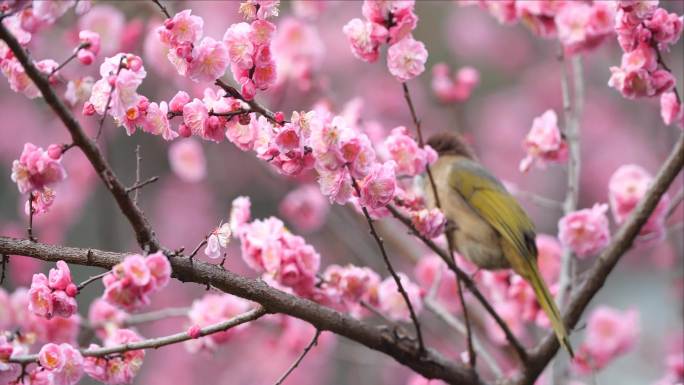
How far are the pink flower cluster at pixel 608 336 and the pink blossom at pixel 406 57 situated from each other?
5.38 ft

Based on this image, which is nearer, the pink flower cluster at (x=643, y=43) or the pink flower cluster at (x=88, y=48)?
the pink flower cluster at (x=88, y=48)

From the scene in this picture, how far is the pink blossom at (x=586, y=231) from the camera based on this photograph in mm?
2725

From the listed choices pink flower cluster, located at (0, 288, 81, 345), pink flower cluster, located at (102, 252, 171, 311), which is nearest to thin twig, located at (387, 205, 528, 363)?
pink flower cluster, located at (102, 252, 171, 311)

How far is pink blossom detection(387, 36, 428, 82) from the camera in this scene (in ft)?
6.84

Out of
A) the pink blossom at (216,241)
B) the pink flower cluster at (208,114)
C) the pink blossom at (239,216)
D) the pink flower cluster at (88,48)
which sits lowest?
the pink blossom at (239,216)

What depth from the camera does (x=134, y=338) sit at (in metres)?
2.07

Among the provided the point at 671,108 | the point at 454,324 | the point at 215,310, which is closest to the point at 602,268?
the point at 671,108

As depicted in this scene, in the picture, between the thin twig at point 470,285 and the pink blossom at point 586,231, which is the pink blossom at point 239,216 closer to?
the thin twig at point 470,285

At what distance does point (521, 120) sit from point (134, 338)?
556 cm

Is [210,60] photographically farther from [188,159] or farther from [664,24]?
[188,159]

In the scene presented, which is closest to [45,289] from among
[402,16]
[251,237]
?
[251,237]

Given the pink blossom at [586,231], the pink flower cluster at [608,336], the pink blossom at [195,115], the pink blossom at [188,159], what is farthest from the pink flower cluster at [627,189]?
the pink blossom at [188,159]

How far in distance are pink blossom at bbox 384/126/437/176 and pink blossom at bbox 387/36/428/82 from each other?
27 centimetres

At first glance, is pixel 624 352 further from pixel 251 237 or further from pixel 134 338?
pixel 134 338
